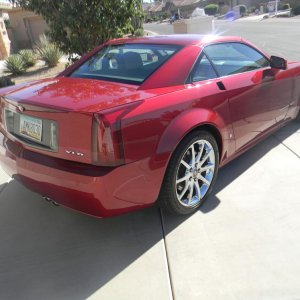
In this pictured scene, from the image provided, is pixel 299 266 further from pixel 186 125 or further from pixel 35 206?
pixel 35 206

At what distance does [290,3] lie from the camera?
60062 millimetres

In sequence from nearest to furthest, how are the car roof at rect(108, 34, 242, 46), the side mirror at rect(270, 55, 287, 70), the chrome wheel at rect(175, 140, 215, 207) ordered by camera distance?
the chrome wheel at rect(175, 140, 215, 207) → the car roof at rect(108, 34, 242, 46) → the side mirror at rect(270, 55, 287, 70)

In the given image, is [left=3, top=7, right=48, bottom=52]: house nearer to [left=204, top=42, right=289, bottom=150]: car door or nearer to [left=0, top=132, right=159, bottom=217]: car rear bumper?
[left=204, top=42, right=289, bottom=150]: car door

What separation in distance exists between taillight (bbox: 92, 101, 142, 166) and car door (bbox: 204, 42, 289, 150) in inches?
51.2

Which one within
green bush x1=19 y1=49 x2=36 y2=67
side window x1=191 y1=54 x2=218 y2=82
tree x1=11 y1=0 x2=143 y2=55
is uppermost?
tree x1=11 y1=0 x2=143 y2=55

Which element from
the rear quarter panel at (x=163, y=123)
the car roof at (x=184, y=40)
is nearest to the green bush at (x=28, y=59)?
the car roof at (x=184, y=40)

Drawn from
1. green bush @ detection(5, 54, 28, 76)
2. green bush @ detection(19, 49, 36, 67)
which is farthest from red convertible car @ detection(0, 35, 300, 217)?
green bush @ detection(19, 49, 36, 67)

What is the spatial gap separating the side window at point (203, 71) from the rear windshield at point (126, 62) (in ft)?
0.77

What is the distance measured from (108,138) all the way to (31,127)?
731 mm

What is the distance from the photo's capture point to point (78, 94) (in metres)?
2.81

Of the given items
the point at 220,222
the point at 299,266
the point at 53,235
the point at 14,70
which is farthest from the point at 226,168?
the point at 14,70

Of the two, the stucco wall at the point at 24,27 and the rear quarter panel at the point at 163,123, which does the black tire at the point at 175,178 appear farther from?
the stucco wall at the point at 24,27

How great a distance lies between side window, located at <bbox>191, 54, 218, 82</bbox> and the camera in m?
3.16

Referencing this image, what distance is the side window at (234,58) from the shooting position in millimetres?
3465
